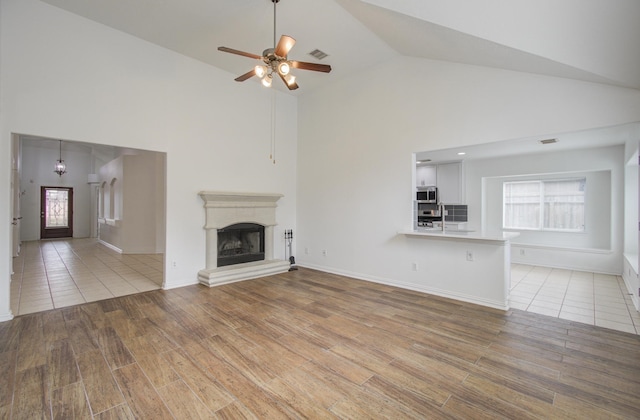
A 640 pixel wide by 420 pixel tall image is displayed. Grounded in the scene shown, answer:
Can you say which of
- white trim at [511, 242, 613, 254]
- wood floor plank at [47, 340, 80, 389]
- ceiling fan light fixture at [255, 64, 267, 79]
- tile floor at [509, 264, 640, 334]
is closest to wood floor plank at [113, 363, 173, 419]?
wood floor plank at [47, 340, 80, 389]

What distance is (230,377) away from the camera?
2.25 m

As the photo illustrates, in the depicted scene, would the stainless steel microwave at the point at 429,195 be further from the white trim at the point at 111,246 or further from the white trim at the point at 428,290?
the white trim at the point at 111,246

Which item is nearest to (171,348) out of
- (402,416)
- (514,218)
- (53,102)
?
(402,416)

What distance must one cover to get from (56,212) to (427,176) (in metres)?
14.0

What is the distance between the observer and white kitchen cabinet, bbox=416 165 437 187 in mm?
7078

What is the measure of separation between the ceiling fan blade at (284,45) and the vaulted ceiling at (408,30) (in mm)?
946

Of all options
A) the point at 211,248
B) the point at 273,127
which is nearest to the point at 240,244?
the point at 211,248

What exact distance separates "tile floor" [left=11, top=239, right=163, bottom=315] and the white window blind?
315 inches

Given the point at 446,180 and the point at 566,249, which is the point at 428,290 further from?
the point at 566,249

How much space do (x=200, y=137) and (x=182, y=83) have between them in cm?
90

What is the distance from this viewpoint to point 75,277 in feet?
17.1

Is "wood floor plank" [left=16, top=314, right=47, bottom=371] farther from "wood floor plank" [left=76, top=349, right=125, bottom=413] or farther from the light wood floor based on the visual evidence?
"wood floor plank" [left=76, top=349, right=125, bottom=413]

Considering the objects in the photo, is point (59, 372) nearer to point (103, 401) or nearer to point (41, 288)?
point (103, 401)

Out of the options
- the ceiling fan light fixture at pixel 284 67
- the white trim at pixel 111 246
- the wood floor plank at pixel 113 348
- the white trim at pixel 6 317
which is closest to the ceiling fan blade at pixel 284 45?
the ceiling fan light fixture at pixel 284 67
